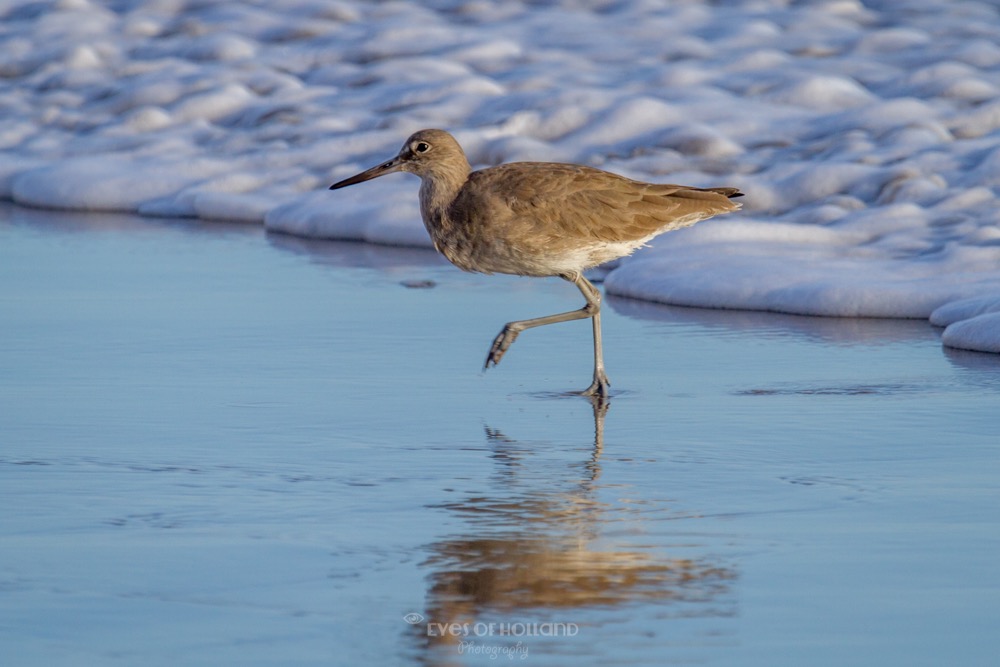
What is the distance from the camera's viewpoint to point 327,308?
7.77m

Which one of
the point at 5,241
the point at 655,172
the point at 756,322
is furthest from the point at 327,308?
the point at 655,172

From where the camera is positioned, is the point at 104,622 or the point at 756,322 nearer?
the point at 104,622

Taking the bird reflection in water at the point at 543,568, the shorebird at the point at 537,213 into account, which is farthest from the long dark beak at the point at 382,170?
the bird reflection in water at the point at 543,568

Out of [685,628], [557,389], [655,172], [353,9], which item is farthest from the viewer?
[353,9]

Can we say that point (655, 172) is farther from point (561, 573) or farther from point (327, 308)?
point (561, 573)

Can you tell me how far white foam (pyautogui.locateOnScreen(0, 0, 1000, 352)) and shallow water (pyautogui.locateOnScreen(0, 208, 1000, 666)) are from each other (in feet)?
2.70

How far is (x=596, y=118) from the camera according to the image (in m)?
12.3

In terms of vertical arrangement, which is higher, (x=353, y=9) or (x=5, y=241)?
(x=353, y=9)

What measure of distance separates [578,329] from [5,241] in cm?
415

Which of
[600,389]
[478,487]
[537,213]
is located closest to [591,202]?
[537,213]

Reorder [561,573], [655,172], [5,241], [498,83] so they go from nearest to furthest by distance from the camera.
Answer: [561,573] → [5,241] → [655,172] → [498,83]

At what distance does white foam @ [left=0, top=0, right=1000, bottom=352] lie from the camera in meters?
8.69

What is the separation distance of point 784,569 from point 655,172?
24.7ft

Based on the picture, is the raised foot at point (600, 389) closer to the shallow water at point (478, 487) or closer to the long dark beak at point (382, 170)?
the shallow water at point (478, 487)
